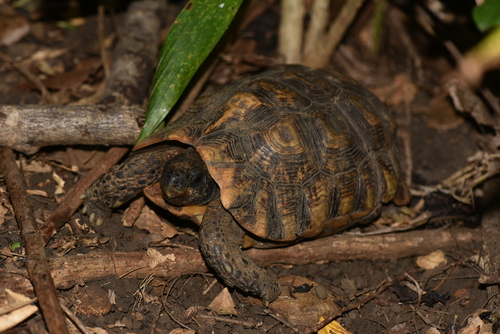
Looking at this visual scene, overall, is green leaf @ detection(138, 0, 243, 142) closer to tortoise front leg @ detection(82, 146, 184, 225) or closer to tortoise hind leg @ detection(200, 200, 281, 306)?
tortoise front leg @ detection(82, 146, 184, 225)

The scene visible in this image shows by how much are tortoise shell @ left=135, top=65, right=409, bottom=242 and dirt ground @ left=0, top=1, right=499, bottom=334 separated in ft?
1.67

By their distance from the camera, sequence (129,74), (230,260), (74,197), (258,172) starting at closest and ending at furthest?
(230,260) < (258,172) < (74,197) < (129,74)

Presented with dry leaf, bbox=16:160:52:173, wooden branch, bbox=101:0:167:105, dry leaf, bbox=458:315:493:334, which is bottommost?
dry leaf, bbox=458:315:493:334

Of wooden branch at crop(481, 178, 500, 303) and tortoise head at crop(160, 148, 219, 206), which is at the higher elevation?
tortoise head at crop(160, 148, 219, 206)

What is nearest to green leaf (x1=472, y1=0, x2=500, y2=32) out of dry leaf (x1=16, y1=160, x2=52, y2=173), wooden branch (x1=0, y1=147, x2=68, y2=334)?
wooden branch (x1=0, y1=147, x2=68, y2=334)

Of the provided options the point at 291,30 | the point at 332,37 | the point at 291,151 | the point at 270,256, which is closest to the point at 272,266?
the point at 270,256

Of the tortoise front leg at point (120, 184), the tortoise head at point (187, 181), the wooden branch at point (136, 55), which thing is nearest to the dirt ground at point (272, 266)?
the tortoise front leg at point (120, 184)

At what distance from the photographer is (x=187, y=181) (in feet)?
12.4

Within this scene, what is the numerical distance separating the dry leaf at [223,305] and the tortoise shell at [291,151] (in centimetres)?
59

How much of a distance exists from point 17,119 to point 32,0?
3.22m

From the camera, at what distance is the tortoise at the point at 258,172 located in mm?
3791

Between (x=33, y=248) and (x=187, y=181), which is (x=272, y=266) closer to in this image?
(x=187, y=181)

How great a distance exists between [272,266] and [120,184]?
5.10ft

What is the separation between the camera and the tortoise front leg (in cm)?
398
